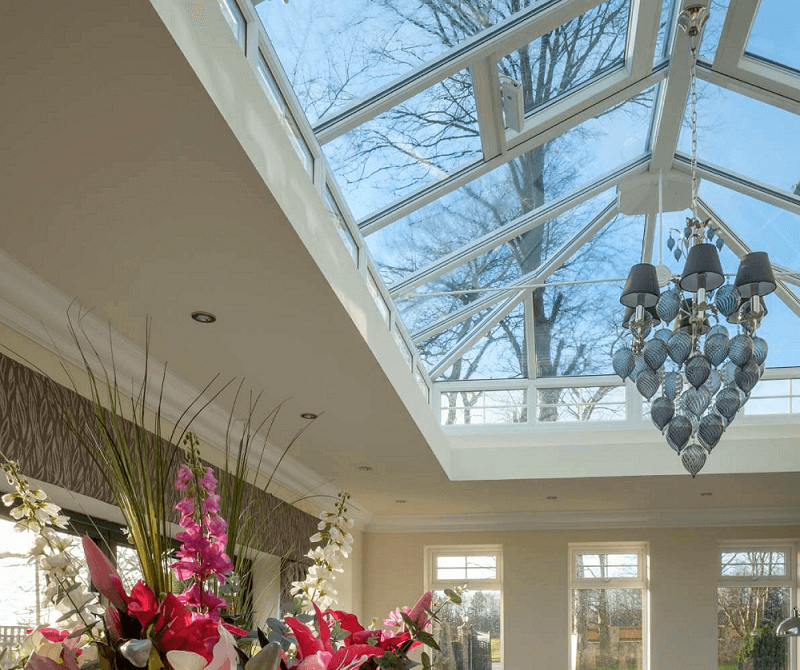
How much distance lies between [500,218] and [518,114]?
3.89 ft

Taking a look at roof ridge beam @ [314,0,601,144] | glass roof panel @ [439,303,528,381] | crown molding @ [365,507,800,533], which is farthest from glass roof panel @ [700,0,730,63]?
crown molding @ [365,507,800,533]

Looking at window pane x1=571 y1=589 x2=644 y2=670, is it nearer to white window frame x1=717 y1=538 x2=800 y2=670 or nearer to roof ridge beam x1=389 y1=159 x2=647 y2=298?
white window frame x1=717 y1=538 x2=800 y2=670

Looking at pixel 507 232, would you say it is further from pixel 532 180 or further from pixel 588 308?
pixel 588 308

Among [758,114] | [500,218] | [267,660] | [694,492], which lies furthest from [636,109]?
[267,660]

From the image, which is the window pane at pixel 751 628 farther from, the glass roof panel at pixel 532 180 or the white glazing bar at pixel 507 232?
the glass roof panel at pixel 532 180

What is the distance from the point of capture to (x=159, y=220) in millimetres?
3324

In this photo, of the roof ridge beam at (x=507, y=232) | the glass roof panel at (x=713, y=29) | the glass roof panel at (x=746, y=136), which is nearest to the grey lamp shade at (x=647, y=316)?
the glass roof panel at (x=713, y=29)

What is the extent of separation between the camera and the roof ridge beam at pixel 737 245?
6.72 m

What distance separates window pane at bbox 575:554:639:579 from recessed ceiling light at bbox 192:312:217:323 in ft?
22.1

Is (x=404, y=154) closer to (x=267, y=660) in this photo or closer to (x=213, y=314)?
(x=213, y=314)

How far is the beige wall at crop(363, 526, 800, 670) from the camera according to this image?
9.41m

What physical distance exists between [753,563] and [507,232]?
205 inches

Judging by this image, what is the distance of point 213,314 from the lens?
4285 mm

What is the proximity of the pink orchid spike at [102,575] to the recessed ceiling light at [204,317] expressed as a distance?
11.4 ft
